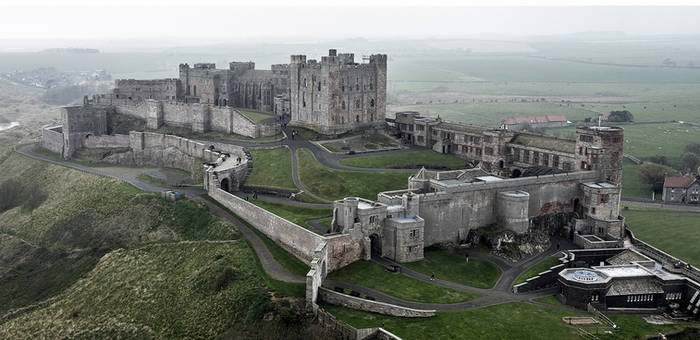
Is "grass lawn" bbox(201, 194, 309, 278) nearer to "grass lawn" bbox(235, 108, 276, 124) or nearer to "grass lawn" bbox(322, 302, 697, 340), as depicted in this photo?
"grass lawn" bbox(322, 302, 697, 340)

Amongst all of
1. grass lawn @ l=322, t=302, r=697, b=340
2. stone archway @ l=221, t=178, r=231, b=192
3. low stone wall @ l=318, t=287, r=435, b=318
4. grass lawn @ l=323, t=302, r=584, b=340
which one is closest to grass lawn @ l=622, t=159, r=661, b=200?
grass lawn @ l=322, t=302, r=697, b=340

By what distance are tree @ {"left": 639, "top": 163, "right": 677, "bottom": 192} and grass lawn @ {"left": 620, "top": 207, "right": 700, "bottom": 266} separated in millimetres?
16335

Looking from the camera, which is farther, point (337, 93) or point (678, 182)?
point (678, 182)

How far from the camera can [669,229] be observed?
107 meters

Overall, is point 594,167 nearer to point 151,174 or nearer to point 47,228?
point 151,174

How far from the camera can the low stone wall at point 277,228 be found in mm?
75875

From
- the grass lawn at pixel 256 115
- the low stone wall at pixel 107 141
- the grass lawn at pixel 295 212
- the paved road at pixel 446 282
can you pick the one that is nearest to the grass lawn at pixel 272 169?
the grass lawn at pixel 295 212

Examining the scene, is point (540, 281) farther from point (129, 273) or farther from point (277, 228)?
point (129, 273)

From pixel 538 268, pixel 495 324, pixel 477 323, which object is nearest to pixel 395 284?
pixel 477 323

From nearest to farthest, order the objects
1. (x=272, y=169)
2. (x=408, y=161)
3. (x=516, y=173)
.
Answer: (x=272, y=169) → (x=516, y=173) → (x=408, y=161)

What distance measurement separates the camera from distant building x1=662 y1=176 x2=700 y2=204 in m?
127

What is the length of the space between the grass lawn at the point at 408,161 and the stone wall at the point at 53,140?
65.4m

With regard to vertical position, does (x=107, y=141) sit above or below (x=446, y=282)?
above

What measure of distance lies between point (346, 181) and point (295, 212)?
1155 centimetres
